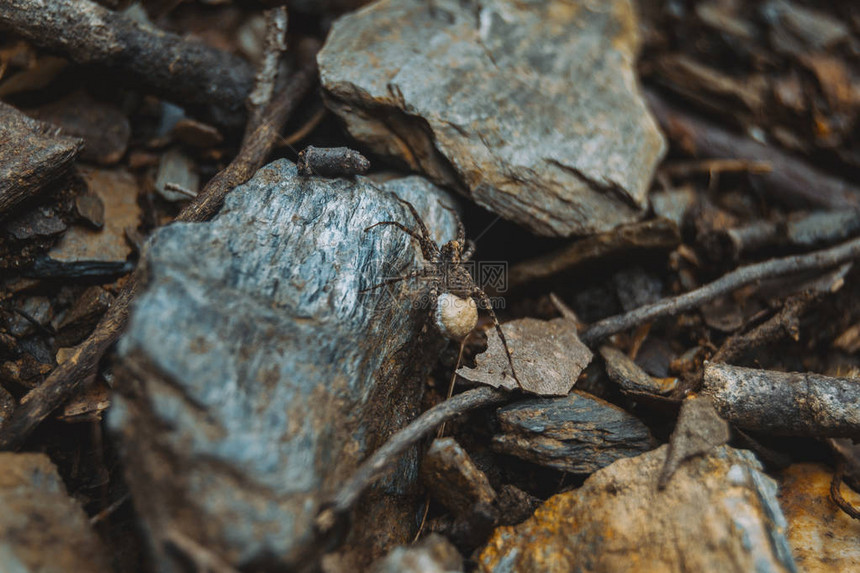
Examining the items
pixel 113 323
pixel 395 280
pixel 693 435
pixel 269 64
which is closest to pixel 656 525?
pixel 693 435

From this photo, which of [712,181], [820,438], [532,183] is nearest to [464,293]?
[532,183]

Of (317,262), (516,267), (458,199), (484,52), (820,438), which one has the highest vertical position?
(484,52)

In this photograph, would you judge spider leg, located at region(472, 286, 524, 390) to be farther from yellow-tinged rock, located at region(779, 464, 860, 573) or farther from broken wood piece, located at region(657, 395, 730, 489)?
yellow-tinged rock, located at region(779, 464, 860, 573)

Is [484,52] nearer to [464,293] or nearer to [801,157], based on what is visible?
[464,293]

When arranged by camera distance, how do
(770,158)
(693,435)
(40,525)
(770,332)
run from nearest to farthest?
(40,525) < (693,435) < (770,332) < (770,158)

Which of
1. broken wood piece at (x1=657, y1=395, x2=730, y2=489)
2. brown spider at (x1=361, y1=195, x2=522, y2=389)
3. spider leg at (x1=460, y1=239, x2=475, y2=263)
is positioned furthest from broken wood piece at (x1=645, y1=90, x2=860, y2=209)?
broken wood piece at (x1=657, y1=395, x2=730, y2=489)

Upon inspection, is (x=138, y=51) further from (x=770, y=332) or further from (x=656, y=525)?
(x=770, y=332)
